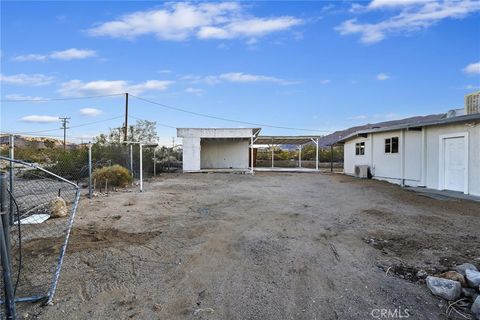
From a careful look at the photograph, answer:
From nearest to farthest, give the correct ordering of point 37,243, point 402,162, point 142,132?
point 37,243
point 402,162
point 142,132

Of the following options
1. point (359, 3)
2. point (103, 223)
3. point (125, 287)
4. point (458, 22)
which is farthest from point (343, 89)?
point (125, 287)

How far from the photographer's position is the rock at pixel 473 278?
3.42 m

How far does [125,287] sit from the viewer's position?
3617 millimetres

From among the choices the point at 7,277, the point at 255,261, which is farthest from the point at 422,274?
the point at 7,277

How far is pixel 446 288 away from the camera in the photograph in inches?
135

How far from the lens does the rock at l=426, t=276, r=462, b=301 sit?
3361 millimetres

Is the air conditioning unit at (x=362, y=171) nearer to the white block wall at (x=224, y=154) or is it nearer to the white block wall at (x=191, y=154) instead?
the white block wall at (x=224, y=154)

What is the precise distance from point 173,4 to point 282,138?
19378mm

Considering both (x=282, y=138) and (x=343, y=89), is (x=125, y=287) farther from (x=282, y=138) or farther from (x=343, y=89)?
(x=282, y=138)

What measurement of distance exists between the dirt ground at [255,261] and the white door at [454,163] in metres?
4.19

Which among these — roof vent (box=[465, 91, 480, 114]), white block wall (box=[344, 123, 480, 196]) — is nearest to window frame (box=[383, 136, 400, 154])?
white block wall (box=[344, 123, 480, 196])

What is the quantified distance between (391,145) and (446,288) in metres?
14.3

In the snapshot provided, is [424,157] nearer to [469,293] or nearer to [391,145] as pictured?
[391,145]

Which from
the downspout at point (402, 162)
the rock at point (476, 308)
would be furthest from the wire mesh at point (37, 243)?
the downspout at point (402, 162)
